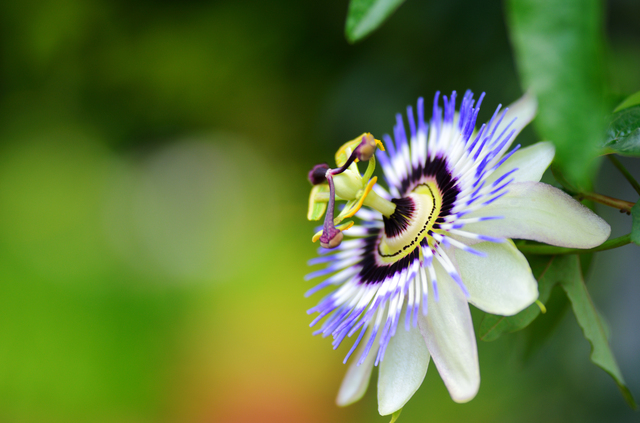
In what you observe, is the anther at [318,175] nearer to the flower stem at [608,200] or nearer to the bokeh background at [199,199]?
the flower stem at [608,200]

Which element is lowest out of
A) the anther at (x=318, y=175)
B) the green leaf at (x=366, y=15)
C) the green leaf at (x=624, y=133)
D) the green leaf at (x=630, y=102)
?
the green leaf at (x=624, y=133)

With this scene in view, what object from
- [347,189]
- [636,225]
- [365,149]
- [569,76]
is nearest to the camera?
[569,76]

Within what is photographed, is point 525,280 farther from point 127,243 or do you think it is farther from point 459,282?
point 127,243

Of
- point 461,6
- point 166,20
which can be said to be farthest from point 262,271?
point 461,6

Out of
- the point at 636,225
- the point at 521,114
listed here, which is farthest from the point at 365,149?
the point at 636,225

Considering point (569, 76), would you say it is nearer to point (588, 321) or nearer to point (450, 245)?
point (450, 245)

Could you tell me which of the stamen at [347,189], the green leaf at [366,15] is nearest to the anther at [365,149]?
the stamen at [347,189]
